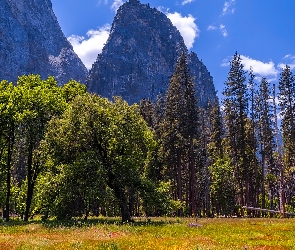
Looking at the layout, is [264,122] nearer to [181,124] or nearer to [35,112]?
[181,124]

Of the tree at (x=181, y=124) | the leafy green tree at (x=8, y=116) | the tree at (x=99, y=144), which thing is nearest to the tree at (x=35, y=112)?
the leafy green tree at (x=8, y=116)

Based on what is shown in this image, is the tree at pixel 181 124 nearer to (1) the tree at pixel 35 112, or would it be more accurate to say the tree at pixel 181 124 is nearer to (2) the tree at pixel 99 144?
(2) the tree at pixel 99 144

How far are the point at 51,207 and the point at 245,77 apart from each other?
1444 inches

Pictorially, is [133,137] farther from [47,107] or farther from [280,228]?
[280,228]

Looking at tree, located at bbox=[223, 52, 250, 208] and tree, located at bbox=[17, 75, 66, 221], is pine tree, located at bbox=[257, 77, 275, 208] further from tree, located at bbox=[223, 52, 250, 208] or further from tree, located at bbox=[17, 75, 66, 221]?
tree, located at bbox=[17, 75, 66, 221]

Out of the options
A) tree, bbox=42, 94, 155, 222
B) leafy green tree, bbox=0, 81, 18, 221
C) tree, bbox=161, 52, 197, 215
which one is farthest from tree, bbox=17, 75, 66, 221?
tree, bbox=161, 52, 197, 215

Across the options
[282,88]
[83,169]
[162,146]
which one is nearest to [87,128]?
[83,169]

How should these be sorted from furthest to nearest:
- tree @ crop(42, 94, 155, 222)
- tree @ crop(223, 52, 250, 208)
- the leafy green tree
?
tree @ crop(223, 52, 250, 208) → the leafy green tree → tree @ crop(42, 94, 155, 222)

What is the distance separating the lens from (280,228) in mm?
23984

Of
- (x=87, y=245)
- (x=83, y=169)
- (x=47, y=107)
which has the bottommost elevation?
(x=87, y=245)

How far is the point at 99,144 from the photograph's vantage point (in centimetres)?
3028

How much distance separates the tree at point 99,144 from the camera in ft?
95.1

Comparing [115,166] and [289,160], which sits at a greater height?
[289,160]

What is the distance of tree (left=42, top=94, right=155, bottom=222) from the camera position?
29.0m
